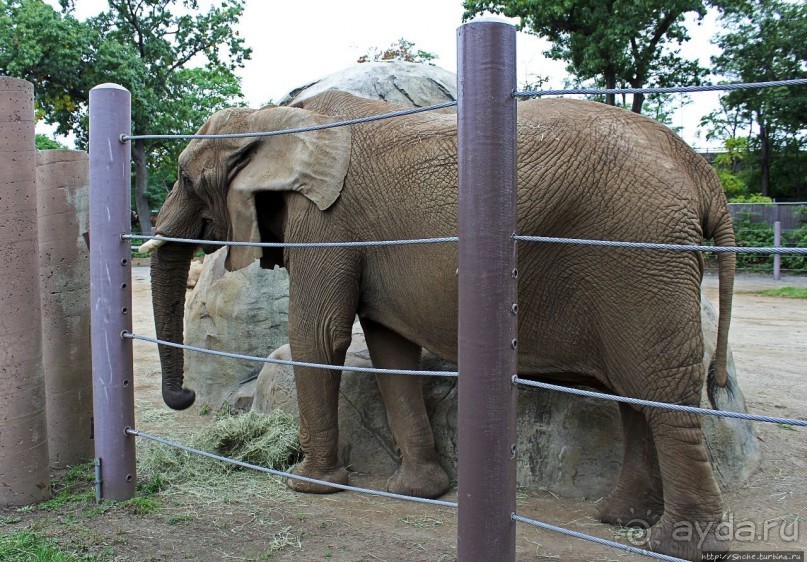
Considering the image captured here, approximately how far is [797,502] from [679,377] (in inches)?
51.5

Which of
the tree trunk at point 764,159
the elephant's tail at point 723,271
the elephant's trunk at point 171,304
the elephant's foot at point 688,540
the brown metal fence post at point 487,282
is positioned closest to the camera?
the brown metal fence post at point 487,282

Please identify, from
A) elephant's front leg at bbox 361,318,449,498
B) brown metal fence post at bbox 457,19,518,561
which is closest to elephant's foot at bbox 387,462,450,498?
elephant's front leg at bbox 361,318,449,498

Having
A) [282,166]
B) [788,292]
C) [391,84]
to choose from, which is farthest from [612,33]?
[282,166]

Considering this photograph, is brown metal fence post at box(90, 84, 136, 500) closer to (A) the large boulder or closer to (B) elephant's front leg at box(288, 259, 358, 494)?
(B) elephant's front leg at box(288, 259, 358, 494)

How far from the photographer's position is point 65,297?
169 inches

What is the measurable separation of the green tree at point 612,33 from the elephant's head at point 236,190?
15.5 meters

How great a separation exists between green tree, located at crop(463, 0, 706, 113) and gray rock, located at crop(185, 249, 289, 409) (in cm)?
1406

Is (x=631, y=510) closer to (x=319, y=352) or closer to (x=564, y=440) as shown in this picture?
(x=564, y=440)

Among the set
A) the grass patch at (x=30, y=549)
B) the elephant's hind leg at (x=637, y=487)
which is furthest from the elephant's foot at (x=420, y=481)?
the grass patch at (x=30, y=549)

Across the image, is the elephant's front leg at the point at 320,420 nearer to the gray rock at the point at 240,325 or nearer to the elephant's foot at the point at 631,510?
the elephant's foot at the point at 631,510

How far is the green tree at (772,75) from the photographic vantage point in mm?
19672

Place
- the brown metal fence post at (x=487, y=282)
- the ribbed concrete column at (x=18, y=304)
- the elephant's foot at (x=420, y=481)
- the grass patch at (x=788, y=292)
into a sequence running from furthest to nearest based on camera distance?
the grass patch at (x=788, y=292)
the elephant's foot at (x=420, y=481)
the ribbed concrete column at (x=18, y=304)
the brown metal fence post at (x=487, y=282)

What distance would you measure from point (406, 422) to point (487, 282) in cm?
246

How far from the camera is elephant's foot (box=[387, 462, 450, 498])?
4141 mm
